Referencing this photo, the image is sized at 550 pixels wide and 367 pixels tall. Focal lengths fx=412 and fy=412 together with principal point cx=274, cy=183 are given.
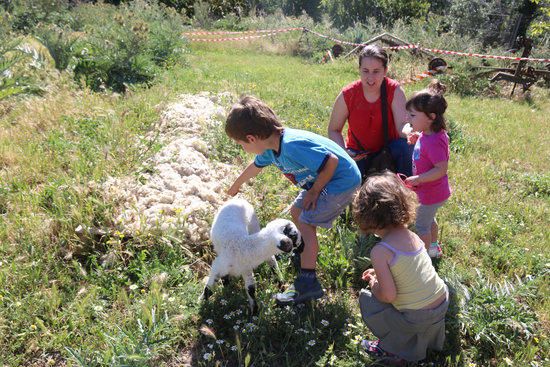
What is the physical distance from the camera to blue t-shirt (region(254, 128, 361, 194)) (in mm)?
2818

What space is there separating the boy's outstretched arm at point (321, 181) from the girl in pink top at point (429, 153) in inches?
29.0

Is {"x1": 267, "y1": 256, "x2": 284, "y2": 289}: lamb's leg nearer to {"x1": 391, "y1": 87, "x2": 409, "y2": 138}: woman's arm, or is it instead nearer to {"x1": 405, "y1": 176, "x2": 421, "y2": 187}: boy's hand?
{"x1": 405, "y1": 176, "x2": 421, "y2": 187}: boy's hand

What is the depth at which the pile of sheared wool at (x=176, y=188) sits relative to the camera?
3.54 metres

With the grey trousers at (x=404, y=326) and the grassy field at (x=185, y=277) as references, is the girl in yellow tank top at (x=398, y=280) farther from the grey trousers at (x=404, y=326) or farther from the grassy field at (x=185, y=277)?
the grassy field at (x=185, y=277)

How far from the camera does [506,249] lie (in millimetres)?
3734

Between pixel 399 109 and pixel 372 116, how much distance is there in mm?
259

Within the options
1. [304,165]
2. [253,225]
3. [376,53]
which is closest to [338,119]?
[376,53]

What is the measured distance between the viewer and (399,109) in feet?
13.0

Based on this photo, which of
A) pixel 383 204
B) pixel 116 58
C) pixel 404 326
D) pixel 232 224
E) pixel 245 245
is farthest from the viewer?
pixel 116 58

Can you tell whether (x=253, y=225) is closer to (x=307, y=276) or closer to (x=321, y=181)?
Answer: (x=307, y=276)

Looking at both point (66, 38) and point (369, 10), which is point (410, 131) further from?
point (369, 10)

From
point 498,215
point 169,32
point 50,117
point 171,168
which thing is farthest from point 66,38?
point 498,215

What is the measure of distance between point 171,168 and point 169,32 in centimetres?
935

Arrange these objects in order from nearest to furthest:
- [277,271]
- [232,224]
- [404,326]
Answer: [404,326] < [232,224] < [277,271]
